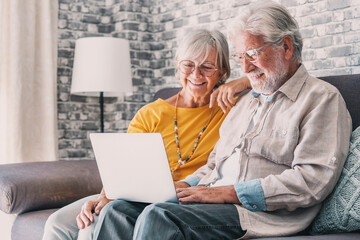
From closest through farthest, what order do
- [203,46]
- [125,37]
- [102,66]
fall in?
1. [203,46]
2. [102,66]
3. [125,37]

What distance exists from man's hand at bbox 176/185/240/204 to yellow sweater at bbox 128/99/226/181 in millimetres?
563

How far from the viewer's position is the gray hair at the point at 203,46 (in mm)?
2316

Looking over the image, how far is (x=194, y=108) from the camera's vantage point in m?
2.42

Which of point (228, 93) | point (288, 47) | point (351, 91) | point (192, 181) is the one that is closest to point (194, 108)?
point (228, 93)

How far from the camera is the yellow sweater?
234cm

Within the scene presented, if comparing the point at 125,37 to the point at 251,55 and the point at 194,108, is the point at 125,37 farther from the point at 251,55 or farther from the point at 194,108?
the point at 251,55

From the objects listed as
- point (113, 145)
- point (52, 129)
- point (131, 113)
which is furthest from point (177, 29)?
point (113, 145)

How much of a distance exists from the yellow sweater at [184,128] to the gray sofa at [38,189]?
1.42ft

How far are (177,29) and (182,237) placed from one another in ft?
7.80

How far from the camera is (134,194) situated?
1781 mm

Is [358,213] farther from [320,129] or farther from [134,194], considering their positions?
[134,194]

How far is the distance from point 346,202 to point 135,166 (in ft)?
2.19

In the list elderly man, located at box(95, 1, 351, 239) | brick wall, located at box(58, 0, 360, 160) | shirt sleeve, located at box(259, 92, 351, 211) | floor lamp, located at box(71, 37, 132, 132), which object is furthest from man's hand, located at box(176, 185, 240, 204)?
brick wall, located at box(58, 0, 360, 160)

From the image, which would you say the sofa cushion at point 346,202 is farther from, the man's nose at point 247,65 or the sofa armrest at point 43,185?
the sofa armrest at point 43,185
